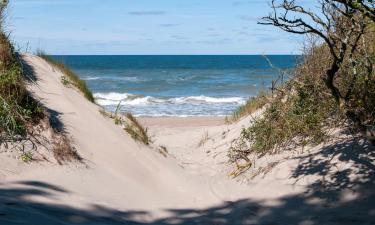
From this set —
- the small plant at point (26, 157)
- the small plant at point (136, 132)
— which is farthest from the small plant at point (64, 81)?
the small plant at point (26, 157)

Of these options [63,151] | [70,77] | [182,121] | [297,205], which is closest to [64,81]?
[70,77]

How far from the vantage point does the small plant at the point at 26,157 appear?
18.9ft

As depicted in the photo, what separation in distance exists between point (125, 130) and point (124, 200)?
2799 mm

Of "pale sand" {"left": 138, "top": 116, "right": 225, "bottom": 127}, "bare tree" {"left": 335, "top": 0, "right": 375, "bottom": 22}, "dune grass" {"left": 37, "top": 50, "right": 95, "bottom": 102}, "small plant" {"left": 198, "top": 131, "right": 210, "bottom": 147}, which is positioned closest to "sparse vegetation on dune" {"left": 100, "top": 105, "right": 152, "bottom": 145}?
"dune grass" {"left": 37, "top": 50, "right": 95, "bottom": 102}

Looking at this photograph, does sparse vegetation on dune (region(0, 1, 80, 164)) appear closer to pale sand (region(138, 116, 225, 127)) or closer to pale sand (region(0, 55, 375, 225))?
pale sand (region(0, 55, 375, 225))

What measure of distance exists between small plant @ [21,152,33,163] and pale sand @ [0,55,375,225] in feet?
0.27

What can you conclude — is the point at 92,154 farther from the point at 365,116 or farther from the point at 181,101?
the point at 181,101

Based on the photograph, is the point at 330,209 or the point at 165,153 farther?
the point at 165,153

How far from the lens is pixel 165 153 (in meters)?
8.88

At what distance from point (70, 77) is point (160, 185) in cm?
409

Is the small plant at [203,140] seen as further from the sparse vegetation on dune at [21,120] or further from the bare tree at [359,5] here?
the bare tree at [359,5]

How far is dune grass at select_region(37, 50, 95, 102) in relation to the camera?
32.3ft

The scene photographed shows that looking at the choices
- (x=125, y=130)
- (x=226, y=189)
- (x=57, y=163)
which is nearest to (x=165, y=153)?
(x=125, y=130)

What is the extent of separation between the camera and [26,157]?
5805 millimetres
